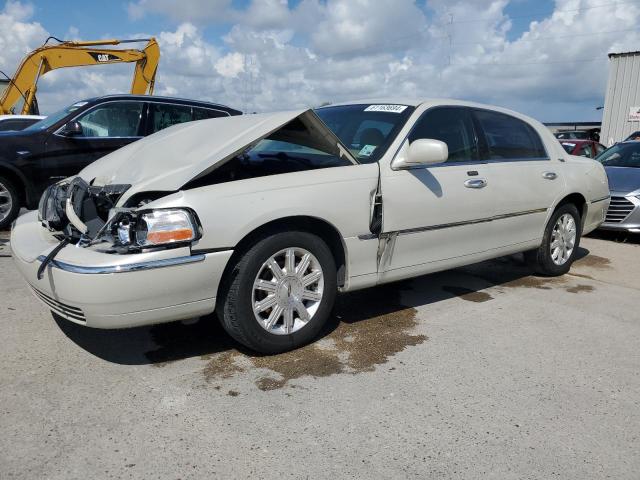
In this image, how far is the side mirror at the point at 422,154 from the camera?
372cm

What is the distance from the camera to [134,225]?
301 centimetres

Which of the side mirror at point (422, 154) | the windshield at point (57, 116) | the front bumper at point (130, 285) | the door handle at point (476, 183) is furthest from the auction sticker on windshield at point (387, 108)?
the windshield at point (57, 116)

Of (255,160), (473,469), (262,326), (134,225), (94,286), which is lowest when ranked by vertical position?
(473,469)

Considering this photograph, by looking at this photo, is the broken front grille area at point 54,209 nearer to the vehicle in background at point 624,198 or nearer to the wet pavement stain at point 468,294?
the wet pavement stain at point 468,294

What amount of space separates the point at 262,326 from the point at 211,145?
1.17 metres

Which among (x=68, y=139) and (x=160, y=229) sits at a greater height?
(x=68, y=139)

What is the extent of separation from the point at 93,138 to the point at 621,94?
21.3m

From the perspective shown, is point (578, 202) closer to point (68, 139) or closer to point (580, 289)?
point (580, 289)

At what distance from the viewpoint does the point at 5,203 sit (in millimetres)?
7074

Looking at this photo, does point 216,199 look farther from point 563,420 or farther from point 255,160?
point 563,420

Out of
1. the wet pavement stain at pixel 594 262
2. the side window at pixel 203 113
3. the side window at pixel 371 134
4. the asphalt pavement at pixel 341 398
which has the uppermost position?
the side window at pixel 203 113

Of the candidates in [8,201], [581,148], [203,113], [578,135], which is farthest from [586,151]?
[578,135]

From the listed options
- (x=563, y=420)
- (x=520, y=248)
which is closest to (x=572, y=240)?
(x=520, y=248)

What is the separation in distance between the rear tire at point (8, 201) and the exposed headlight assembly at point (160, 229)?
4.90 meters
